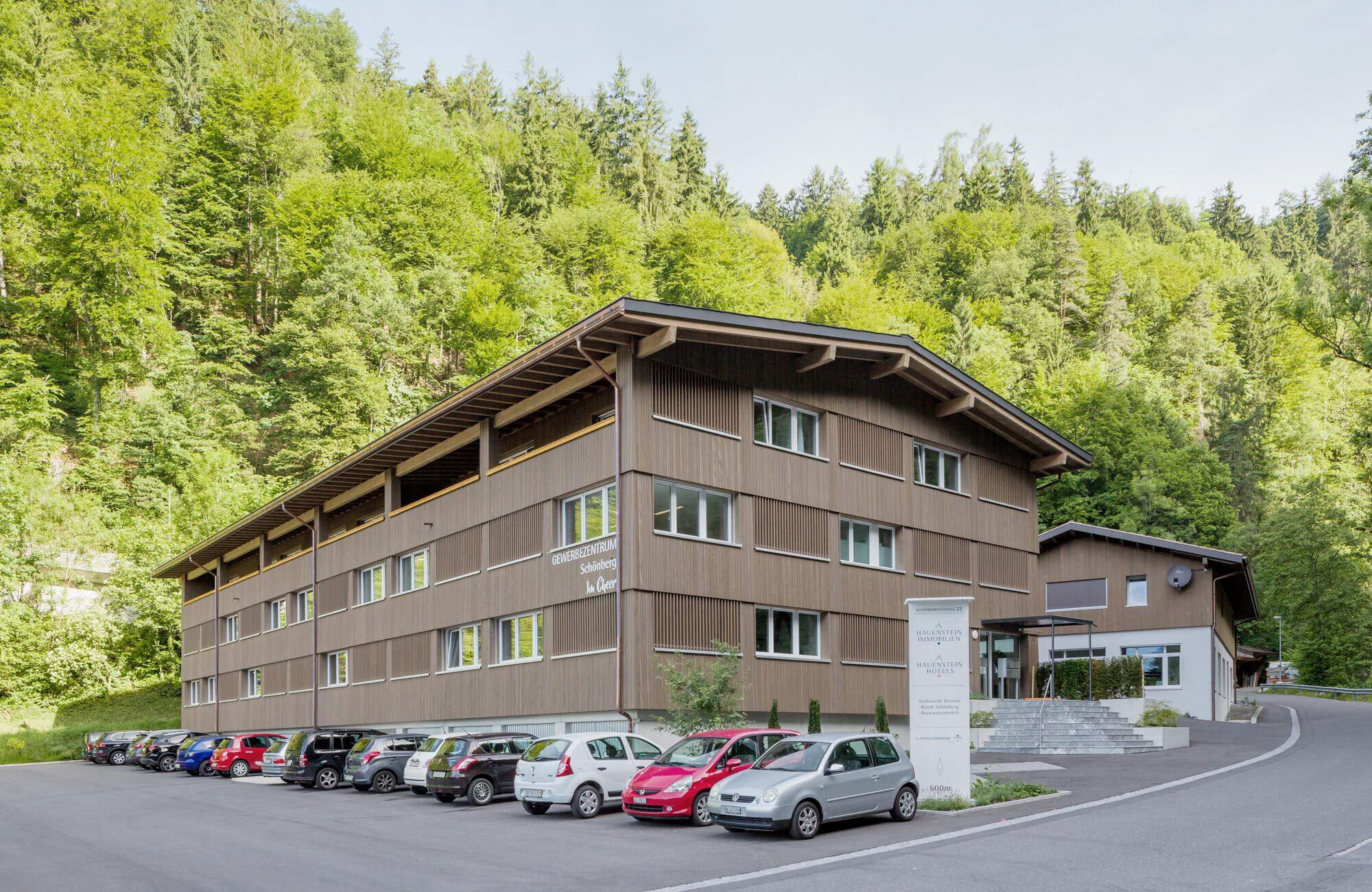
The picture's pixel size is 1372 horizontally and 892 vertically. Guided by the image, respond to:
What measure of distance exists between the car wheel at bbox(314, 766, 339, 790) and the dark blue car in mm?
9677

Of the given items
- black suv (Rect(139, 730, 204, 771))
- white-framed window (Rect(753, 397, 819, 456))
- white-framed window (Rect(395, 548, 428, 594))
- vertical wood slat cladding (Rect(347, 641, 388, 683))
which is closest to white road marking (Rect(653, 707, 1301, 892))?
white-framed window (Rect(753, 397, 819, 456))

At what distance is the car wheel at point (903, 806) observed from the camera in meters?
17.6

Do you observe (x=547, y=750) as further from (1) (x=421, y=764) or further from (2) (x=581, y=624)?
(2) (x=581, y=624)

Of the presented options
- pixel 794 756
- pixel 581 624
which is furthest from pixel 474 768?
pixel 794 756

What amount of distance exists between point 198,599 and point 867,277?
55193 millimetres

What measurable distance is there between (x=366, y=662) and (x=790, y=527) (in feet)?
54.5

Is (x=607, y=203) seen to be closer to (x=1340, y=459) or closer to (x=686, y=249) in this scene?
(x=686, y=249)

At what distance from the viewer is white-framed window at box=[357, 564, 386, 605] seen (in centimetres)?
3841

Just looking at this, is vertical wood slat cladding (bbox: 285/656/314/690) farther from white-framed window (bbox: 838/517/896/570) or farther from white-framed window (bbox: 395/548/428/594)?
white-framed window (bbox: 838/517/896/570)

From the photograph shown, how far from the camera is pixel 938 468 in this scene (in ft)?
114

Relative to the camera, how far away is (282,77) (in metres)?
84.6

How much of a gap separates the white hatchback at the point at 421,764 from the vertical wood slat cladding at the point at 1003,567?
1724cm

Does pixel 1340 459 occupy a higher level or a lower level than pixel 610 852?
higher

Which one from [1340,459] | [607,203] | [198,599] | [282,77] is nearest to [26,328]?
[198,599]
